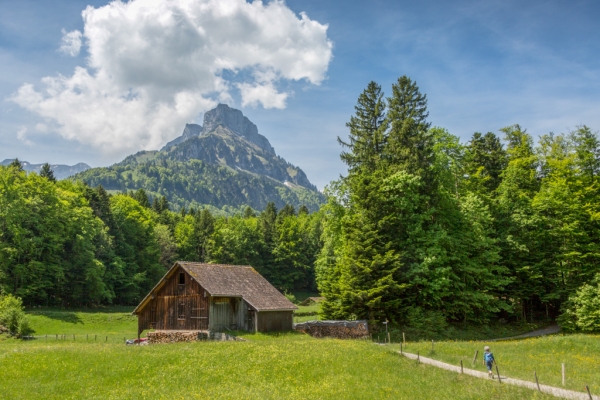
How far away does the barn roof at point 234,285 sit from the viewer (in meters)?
39.8

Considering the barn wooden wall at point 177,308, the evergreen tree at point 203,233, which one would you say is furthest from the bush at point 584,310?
the evergreen tree at point 203,233

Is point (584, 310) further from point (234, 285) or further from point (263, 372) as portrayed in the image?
point (263, 372)

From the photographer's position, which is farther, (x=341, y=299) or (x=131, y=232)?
(x=131, y=232)

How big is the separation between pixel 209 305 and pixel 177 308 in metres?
3.84

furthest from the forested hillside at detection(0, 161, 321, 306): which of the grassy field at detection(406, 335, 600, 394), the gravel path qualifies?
the gravel path

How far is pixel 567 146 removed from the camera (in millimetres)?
56625

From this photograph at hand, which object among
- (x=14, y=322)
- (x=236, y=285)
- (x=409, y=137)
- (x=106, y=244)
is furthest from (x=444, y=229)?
(x=106, y=244)

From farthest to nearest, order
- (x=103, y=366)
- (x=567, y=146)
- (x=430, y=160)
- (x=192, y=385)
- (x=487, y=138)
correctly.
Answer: (x=487, y=138) → (x=567, y=146) → (x=430, y=160) → (x=103, y=366) → (x=192, y=385)

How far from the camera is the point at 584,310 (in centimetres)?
4572

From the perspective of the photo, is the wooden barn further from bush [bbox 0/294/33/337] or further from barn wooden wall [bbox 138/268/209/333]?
bush [bbox 0/294/33/337]

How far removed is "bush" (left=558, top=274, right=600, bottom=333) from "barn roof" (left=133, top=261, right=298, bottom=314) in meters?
29.3

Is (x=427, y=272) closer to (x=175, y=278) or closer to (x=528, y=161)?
(x=175, y=278)

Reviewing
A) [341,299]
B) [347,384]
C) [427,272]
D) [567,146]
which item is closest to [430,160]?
[427,272]

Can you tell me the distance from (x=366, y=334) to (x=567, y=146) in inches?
1467
